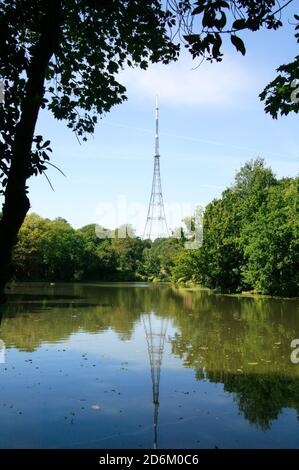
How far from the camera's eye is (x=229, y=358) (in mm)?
10203

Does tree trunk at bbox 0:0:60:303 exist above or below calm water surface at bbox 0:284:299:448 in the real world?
above

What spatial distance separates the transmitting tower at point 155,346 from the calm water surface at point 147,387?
3 centimetres

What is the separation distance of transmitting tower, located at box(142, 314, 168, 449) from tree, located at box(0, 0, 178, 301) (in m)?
3.50

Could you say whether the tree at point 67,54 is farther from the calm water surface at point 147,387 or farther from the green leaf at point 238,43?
the calm water surface at point 147,387

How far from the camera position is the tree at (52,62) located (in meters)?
3.01

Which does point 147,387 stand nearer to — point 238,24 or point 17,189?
point 17,189

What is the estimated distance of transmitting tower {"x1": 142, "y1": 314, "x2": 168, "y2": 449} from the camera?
7074 millimetres

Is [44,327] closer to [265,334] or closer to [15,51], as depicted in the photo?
[265,334]

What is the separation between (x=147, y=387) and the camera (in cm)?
777

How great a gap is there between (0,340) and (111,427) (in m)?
7.37

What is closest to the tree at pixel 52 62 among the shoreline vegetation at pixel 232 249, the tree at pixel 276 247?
the shoreline vegetation at pixel 232 249

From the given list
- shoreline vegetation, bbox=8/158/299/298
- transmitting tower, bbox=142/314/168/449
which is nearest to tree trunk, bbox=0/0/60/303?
transmitting tower, bbox=142/314/168/449

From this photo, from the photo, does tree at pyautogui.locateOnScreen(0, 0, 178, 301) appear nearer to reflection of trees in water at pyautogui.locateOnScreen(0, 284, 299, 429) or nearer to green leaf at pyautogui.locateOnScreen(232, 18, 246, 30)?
green leaf at pyautogui.locateOnScreen(232, 18, 246, 30)
